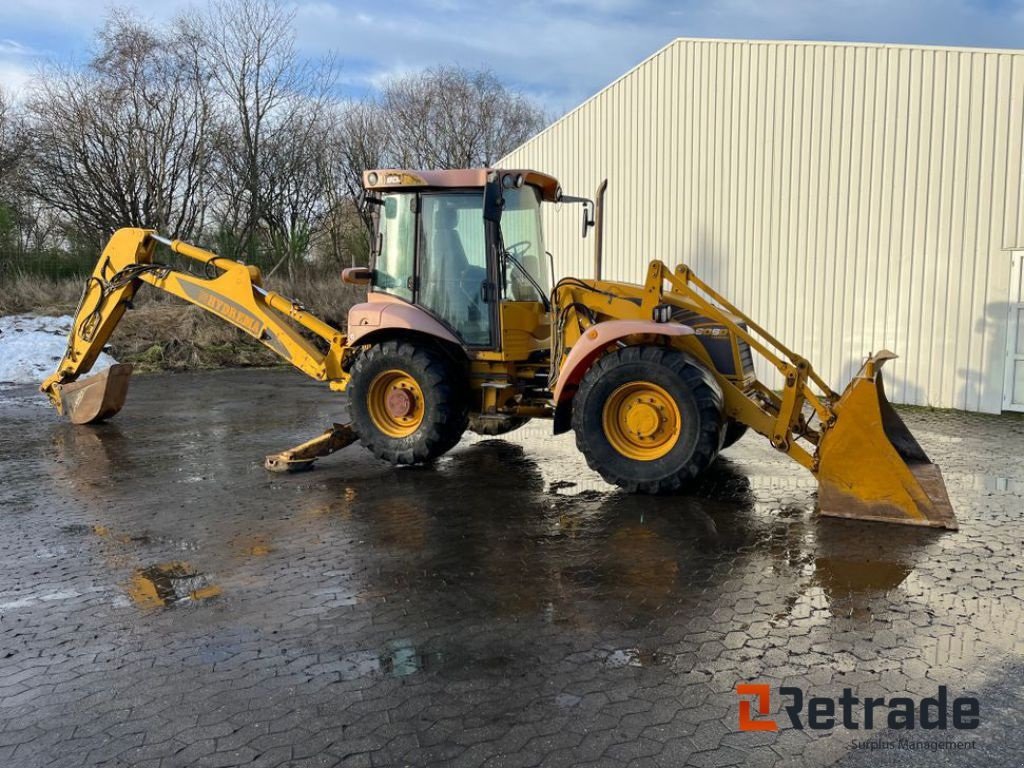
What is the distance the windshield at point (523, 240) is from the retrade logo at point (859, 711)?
4751 millimetres

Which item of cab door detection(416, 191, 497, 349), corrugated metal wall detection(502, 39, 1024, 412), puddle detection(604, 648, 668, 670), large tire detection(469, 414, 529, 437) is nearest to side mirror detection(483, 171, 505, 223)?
cab door detection(416, 191, 497, 349)

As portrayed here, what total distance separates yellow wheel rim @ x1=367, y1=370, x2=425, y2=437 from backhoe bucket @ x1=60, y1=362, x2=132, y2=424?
4.55 meters

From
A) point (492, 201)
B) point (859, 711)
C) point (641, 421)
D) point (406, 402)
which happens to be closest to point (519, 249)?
point (492, 201)

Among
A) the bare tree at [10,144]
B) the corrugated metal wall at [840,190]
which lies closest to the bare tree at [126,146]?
the bare tree at [10,144]

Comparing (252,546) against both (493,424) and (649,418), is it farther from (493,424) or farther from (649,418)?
(493,424)

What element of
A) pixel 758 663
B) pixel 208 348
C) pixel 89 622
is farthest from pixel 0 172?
pixel 758 663

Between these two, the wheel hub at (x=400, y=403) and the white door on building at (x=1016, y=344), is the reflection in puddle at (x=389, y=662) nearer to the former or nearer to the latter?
the wheel hub at (x=400, y=403)

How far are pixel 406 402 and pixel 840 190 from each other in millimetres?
8129

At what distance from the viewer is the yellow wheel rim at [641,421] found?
6254 millimetres

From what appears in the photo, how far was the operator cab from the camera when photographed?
24.1ft

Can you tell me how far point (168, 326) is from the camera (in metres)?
18.0

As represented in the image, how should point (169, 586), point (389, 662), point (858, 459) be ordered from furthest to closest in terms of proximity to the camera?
point (858, 459)
point (169, 586)
point (389, 662)

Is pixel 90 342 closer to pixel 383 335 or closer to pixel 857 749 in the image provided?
pixel 383 335

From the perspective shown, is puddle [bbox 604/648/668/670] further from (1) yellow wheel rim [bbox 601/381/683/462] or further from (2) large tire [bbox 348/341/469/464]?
(2) large tire [bbox 348/341/469/464]
